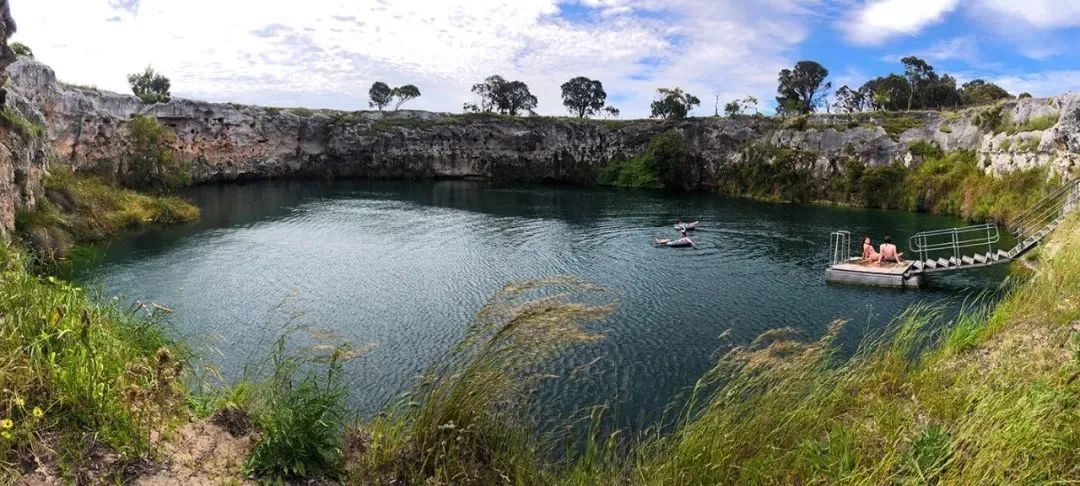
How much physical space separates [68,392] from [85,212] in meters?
39.8

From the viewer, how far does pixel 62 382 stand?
6.92m

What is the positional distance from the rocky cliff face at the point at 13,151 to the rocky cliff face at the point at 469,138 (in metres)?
3.80

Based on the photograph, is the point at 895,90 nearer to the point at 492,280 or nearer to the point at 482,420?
the point at 492,280

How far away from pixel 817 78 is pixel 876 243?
256 feet

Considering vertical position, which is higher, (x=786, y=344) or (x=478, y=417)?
(x=786, y=344)

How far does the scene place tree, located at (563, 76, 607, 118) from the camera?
424ft

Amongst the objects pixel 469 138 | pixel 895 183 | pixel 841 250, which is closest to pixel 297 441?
pixel 841 250

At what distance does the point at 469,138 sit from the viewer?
101 metres

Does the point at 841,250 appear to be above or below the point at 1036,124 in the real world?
below

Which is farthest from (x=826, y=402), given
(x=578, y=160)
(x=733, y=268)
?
(x=578, y=160)

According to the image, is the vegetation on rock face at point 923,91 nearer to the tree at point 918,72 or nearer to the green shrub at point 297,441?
the tree at point 918,72

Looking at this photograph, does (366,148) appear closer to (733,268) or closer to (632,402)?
(733,268)

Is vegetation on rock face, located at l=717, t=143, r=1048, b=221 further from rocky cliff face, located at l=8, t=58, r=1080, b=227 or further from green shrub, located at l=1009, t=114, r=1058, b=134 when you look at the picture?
green shrub, located at l=1009, t=114, r=1058, b=134

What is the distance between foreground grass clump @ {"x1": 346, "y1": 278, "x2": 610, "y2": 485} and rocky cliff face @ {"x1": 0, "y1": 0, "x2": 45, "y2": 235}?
21.0 meters
